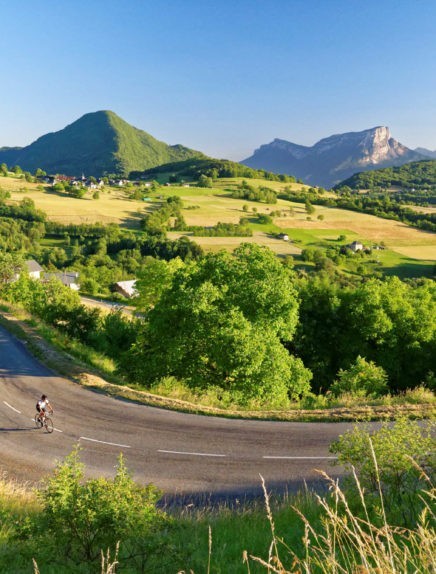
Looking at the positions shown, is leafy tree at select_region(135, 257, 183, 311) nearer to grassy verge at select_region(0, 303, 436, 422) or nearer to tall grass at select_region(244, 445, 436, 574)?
grassy verge at select_region(0, 303, 436, 422)

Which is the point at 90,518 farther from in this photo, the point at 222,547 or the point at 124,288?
the point at 124,288

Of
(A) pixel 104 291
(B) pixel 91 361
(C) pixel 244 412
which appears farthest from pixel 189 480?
(A) pixel 104 291

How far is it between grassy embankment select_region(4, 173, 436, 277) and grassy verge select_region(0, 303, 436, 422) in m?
95.7

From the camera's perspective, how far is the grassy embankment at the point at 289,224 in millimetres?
123500

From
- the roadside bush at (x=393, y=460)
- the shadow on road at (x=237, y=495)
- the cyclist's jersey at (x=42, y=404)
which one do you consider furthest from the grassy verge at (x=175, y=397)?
the roadside bush at (x=393, y=460)

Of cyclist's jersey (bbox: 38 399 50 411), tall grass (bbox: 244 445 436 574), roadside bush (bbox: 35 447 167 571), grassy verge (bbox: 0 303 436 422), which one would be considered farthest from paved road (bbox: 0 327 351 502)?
tall grass (bbox: 244 445 436 574)

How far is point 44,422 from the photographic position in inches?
763

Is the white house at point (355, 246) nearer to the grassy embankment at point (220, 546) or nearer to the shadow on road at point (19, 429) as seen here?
the shadow on road at point (19, 429)

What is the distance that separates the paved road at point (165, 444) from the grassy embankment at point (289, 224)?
102041 millimetres

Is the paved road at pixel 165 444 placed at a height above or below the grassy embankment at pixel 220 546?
below

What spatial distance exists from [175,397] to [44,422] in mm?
6885

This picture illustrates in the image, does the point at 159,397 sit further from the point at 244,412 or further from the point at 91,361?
the point at 91,361

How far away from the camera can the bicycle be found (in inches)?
759

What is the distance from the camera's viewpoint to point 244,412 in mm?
21016
